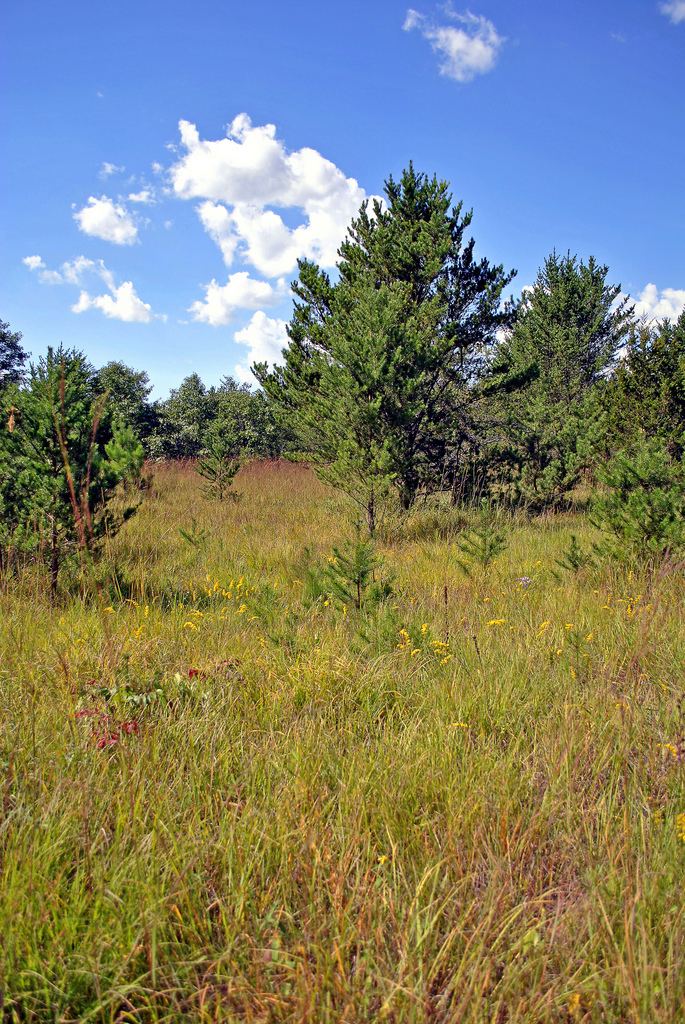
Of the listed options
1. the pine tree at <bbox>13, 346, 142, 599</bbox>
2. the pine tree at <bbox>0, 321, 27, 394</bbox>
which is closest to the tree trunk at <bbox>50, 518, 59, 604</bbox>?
the pine tree at <bbox>13, 346, 142, 599</bbox>

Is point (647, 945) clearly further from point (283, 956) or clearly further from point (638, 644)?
point (638, 644)

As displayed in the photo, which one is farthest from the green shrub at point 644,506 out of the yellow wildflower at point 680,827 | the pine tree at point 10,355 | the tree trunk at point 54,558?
the pine tree at point 10,355

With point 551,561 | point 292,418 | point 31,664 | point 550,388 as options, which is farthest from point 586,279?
point 31,664

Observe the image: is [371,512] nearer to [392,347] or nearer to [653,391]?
[392,347]

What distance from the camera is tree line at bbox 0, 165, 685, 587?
4.83m

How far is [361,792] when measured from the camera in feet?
6.42

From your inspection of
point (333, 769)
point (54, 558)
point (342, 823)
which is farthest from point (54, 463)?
point (342, 823)

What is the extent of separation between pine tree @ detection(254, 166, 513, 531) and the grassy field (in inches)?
208

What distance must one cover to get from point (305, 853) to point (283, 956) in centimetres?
32

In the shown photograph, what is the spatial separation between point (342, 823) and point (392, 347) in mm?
7537

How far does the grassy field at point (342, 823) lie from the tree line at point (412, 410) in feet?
5.54

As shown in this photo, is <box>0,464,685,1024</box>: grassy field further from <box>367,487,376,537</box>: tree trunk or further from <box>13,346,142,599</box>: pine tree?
<box>367,487,376,537</box>: tree trunk

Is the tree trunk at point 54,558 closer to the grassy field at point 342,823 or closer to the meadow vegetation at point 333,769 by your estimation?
the meadow vegetation at point 333,769

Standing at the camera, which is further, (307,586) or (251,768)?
(307,586)
